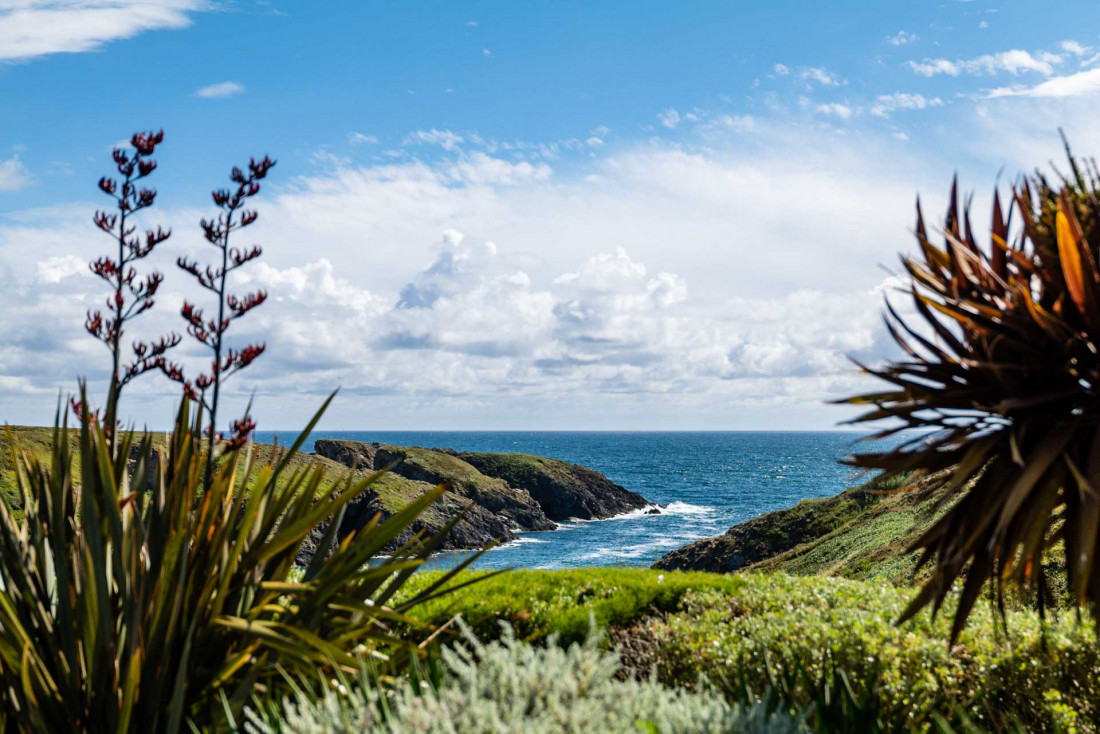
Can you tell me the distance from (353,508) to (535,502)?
2080 cm

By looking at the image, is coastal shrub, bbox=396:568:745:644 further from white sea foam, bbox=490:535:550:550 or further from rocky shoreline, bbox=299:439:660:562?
white sea foam, bbox=490:535:550:550

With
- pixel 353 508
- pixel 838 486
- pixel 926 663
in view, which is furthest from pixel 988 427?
pixel 838 486

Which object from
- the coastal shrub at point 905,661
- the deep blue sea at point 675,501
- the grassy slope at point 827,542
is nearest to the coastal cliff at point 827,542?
the grassy slope at point 827,542

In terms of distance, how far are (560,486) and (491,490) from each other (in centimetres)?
1138

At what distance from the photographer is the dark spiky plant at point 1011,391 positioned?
143 inches

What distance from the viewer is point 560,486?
7875 cm

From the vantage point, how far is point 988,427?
4.05m

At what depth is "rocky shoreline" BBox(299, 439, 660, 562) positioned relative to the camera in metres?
57.6

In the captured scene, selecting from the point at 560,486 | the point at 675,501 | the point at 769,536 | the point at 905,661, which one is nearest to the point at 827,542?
the point at 769,536

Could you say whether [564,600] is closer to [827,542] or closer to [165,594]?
[165,594]

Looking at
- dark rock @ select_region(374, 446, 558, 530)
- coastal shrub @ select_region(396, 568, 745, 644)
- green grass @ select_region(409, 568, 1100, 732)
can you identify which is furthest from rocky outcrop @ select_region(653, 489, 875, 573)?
dark rock @ select_region(374, 446, 558, 530)

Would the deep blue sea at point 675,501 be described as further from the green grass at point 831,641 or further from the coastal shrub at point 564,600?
the green grass at point 831,641

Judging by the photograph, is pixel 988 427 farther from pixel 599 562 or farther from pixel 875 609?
pixel 599 562

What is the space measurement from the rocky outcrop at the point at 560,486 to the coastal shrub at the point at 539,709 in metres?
74.0
